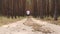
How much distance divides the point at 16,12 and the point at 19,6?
0.61 metres

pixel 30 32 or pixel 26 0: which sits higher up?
pixel 26 0

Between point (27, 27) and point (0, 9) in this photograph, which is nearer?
point (27, 27)

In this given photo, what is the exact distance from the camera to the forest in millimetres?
18531

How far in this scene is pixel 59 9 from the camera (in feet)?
60.6

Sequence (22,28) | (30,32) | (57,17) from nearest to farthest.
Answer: (30,32), (22,28), (57,17)

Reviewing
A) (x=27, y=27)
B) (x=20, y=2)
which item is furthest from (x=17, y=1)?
(x=27, y=27)

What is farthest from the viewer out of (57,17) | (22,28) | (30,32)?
(57,17)

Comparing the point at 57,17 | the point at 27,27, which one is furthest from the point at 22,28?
the point at 57,17

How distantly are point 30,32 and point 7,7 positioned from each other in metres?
7.63

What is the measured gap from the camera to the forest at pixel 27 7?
730 inches

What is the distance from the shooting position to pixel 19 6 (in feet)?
61.3

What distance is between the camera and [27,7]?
18578mm

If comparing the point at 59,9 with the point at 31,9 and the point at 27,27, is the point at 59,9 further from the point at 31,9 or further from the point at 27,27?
the point at 27,27

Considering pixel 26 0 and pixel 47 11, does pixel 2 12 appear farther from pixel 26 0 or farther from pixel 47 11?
pixel 47 11
